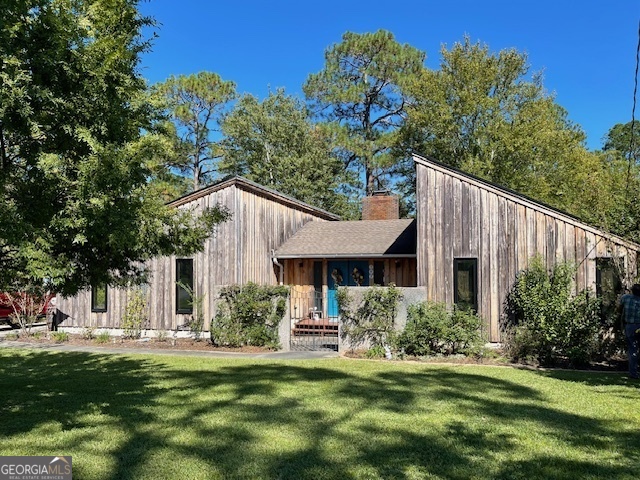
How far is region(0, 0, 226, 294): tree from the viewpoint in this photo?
5.19m

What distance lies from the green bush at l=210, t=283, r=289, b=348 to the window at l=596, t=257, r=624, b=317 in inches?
300

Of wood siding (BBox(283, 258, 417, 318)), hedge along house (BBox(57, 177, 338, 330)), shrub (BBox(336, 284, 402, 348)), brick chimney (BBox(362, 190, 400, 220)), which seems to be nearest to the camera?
shrub (BBox(336, 284, 402, 348))

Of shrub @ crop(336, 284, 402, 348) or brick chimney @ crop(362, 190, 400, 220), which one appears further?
brick chimney @ crop(362, 190, 400, 220)

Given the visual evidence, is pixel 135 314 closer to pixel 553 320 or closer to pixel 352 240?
pixel 352 240

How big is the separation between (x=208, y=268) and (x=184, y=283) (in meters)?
1.01

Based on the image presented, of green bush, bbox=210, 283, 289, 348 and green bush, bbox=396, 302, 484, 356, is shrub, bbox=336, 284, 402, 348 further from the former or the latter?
green bush, bbox=210, 283, 289, 348

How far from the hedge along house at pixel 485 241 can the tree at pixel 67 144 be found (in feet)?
30.1

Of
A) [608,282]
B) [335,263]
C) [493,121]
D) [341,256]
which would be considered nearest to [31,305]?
[335,263]

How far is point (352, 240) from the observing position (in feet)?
62.0

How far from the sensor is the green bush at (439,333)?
12.0 m

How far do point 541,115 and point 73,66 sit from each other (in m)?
28.2

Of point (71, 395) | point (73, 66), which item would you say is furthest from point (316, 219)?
point (73, 66)

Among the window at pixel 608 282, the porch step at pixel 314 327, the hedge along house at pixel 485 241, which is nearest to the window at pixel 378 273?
the porch step at pixel 314 327

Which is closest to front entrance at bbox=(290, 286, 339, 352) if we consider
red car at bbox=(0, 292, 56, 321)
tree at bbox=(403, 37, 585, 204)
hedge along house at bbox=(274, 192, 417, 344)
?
hedge along house at bbox=(274, 192, 417, 344)
